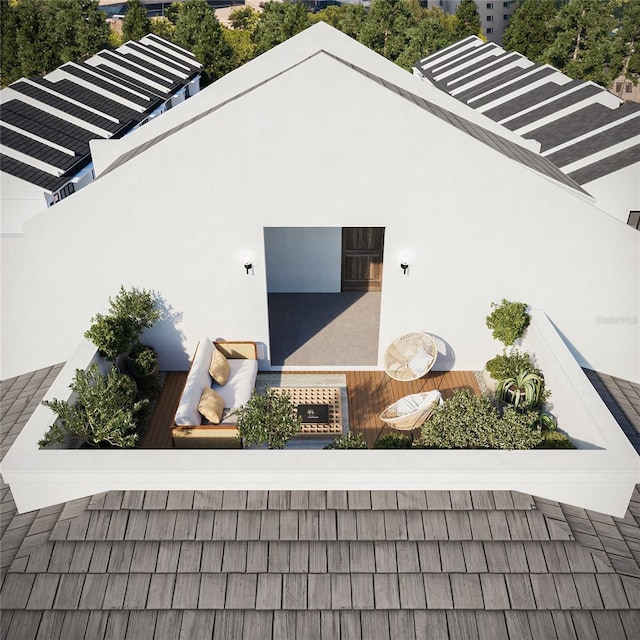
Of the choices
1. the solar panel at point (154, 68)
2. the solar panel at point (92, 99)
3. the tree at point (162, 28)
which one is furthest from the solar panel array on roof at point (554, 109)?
the tree at point (162, 28)

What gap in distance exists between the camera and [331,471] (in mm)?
8141

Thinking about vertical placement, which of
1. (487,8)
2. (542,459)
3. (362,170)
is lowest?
(487,8)

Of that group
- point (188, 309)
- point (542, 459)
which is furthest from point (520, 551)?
point (188, 309)

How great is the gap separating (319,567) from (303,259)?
9.35 meters

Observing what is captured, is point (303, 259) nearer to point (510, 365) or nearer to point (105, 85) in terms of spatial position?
point (510, 365)

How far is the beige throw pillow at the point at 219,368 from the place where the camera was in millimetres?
11273

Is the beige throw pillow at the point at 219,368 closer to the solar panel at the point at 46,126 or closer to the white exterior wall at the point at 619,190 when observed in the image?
the white exterior wall at the point at 619,190

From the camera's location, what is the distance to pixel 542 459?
8.22 m

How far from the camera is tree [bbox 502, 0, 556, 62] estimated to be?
42.0 metres

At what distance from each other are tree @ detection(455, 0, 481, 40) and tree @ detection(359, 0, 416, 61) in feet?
13.0

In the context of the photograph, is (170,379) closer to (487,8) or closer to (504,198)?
(504,198)

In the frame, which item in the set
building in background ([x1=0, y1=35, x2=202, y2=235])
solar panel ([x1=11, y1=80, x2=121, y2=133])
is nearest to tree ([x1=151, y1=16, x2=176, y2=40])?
building in background ([x1=0, y1=35, x2=202, y2=235])

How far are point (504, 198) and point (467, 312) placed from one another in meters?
2.57

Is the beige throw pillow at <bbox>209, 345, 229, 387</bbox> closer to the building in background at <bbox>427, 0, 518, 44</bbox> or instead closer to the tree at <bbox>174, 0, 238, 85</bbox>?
the tree at <bbox>174, 0, 238, 85</bbox>
